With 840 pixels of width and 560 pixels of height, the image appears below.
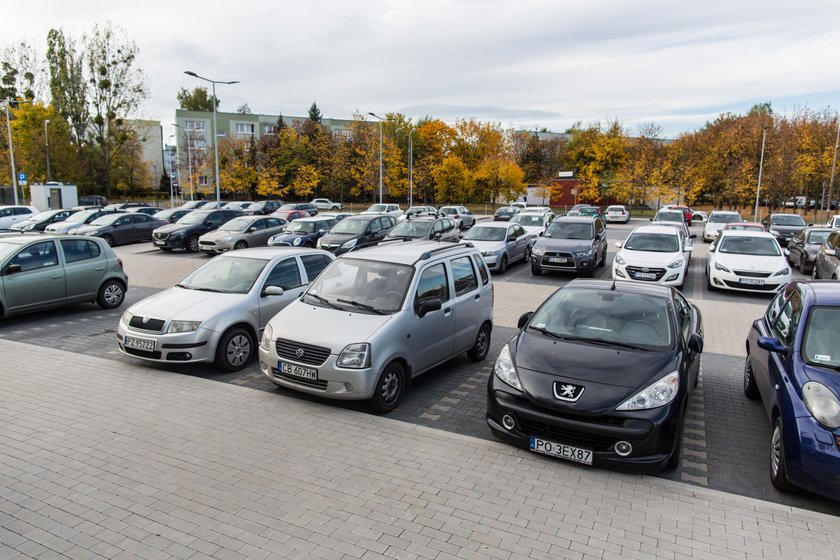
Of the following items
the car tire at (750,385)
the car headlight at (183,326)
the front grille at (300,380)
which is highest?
the car headlight at (183,326)

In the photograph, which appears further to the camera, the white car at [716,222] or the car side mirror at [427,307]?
the white car at [716,222]

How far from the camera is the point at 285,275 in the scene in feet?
29.1

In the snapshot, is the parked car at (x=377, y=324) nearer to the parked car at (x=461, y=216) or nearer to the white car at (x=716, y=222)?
the white car at (x=716, y=222)

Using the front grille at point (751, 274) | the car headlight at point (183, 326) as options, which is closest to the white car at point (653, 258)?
the front grille at point (751, 274)

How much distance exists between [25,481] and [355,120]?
2186 inches

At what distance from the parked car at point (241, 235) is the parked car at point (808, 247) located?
62.6ft

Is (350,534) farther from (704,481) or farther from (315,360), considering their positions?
(704,481)

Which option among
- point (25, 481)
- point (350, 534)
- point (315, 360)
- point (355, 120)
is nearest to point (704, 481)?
point (350, 534)

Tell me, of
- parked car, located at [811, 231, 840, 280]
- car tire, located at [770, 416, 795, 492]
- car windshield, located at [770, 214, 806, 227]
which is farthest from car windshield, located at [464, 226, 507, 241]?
car windshield, located at [770, 214, 806, 227]

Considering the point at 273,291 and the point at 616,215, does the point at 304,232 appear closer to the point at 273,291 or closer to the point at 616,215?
the point at 273,291

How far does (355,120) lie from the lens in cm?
5706

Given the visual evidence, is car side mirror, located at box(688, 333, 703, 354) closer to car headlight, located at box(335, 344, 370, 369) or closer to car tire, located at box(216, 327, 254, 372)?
car headlight, located at box(335, 344, 370, 369)

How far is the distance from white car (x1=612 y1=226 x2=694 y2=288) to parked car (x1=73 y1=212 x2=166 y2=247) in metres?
21.3

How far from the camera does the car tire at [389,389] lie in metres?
6.25
